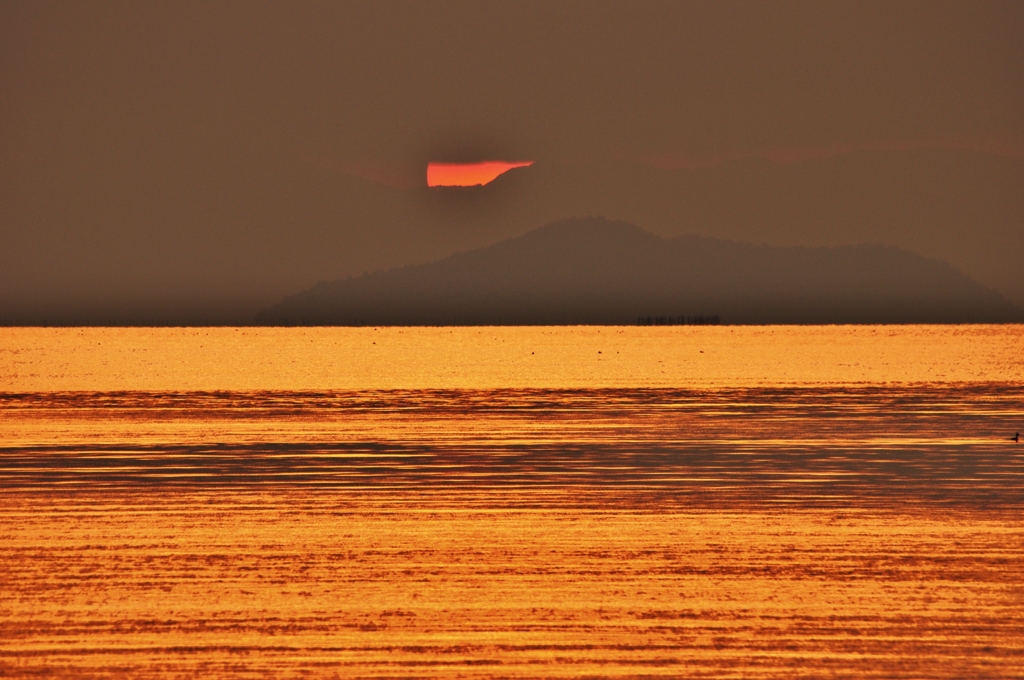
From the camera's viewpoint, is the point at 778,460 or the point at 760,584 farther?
the point at 778,460

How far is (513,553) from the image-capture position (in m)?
8.47

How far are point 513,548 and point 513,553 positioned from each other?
157mm

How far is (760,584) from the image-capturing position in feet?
25.1

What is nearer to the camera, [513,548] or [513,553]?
[513,553]

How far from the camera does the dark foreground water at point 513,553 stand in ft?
20.5

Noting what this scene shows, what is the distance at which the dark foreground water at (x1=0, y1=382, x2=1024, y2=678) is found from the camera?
20.5 ft

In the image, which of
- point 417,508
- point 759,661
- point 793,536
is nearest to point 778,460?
point 793,536

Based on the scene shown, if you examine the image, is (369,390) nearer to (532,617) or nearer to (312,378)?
(312,378)

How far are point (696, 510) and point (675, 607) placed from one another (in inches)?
131

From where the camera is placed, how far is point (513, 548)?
8.62 metres

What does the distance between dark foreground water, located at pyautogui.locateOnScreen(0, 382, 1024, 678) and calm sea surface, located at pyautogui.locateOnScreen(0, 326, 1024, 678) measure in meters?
0.03

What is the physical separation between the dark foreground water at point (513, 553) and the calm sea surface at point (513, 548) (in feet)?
0.10

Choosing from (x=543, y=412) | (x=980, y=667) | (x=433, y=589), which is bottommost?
(x=980, y=667)

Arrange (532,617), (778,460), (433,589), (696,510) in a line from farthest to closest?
1. (778,460)
2. (696,510)
3. (433,589)
4. (532,617)
